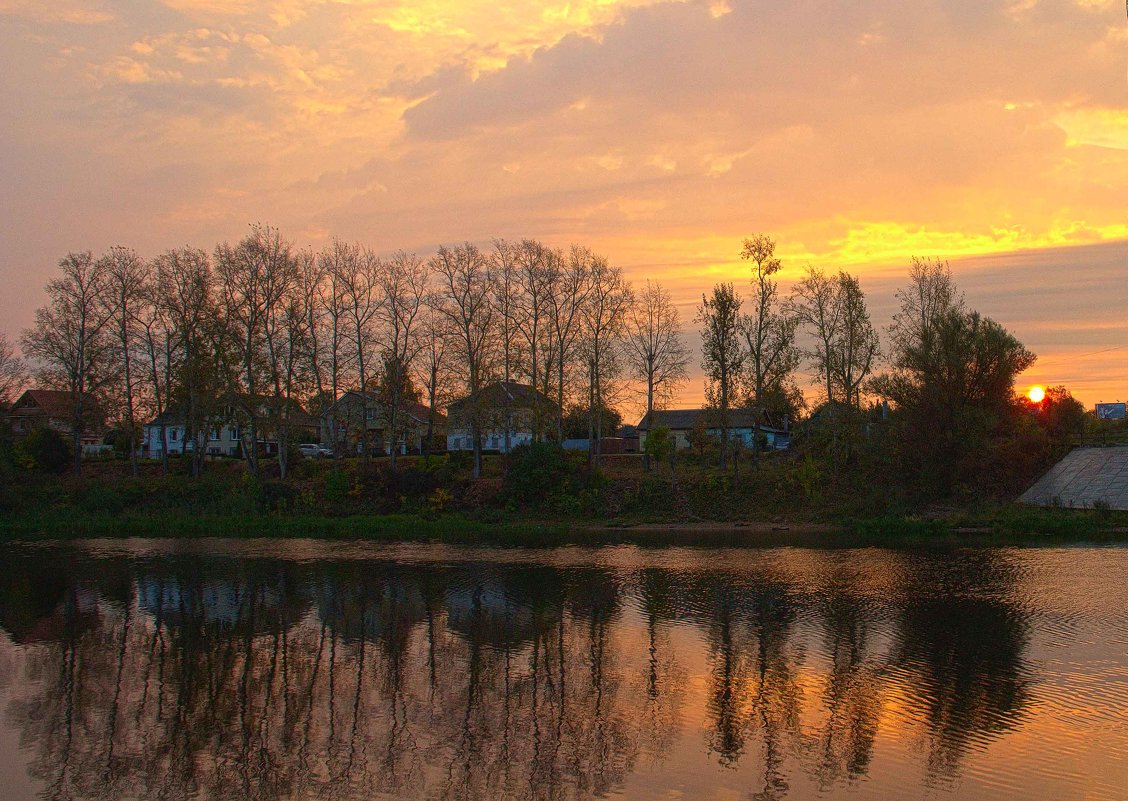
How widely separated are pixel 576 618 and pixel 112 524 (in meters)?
37.0

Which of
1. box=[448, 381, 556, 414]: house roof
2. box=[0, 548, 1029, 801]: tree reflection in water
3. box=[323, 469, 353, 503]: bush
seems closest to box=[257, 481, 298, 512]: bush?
box=[323, 469, 353, 503]: bush

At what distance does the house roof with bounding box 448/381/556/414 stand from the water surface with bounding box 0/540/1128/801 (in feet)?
82.8

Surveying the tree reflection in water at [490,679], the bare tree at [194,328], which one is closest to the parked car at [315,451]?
the bare tree at [194,328]

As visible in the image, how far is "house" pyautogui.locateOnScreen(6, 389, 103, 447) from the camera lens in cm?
6400

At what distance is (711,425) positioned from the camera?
57219 mm

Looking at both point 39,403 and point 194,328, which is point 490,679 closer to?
point 194,328

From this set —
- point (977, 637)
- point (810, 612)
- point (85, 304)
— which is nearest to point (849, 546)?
point (810, 612)

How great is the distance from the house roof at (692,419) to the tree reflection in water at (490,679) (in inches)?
1026

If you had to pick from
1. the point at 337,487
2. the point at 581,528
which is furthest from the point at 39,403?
the point at 581,528

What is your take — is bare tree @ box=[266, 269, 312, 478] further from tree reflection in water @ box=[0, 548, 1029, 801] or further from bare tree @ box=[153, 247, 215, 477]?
tree reflection in water @ box=[0, 548, 1029, 801]

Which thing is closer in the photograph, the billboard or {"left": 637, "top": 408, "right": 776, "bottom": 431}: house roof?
{"left": 637, "top": 408, "right": 776, "bottom": 431}: house roof

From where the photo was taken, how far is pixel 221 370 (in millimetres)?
57531

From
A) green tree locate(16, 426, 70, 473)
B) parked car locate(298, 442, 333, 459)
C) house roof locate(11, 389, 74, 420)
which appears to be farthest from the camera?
house roof locate(11, 389, 74, 420)

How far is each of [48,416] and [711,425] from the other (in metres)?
53.0
